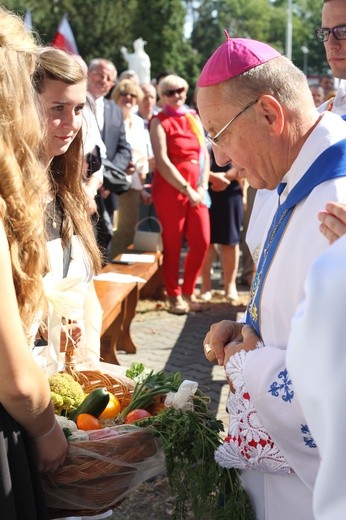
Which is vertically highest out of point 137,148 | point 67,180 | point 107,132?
point 67,180

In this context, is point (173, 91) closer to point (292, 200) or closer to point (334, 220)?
point (292, 200)

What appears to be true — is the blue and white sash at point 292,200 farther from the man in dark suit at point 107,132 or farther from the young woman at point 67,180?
the man in dark suit at point 107,132

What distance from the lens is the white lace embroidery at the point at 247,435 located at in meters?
2.07

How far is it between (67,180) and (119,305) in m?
2.55

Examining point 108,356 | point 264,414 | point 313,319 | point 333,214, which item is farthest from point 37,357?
point 108,356

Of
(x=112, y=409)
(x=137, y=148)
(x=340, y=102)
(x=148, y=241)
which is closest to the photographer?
(x=112, y=409)

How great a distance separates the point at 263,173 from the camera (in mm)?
2176

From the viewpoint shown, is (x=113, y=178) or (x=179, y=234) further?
(x=179, y=234)

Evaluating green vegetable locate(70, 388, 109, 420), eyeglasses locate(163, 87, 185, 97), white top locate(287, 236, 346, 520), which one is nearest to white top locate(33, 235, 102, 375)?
green vegetable locate(70, 388, 109, 420)

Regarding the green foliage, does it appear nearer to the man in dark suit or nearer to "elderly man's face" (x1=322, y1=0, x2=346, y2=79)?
"elderly man's face" (x1=322, y1=0, x2=346, y2=79)

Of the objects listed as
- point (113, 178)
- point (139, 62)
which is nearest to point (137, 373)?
point (113, 178)

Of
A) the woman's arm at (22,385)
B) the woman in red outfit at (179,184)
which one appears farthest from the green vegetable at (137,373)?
the woman in red outfit at (179,184)

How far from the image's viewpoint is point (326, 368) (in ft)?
2.90

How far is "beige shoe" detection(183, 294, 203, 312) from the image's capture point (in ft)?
26.5
